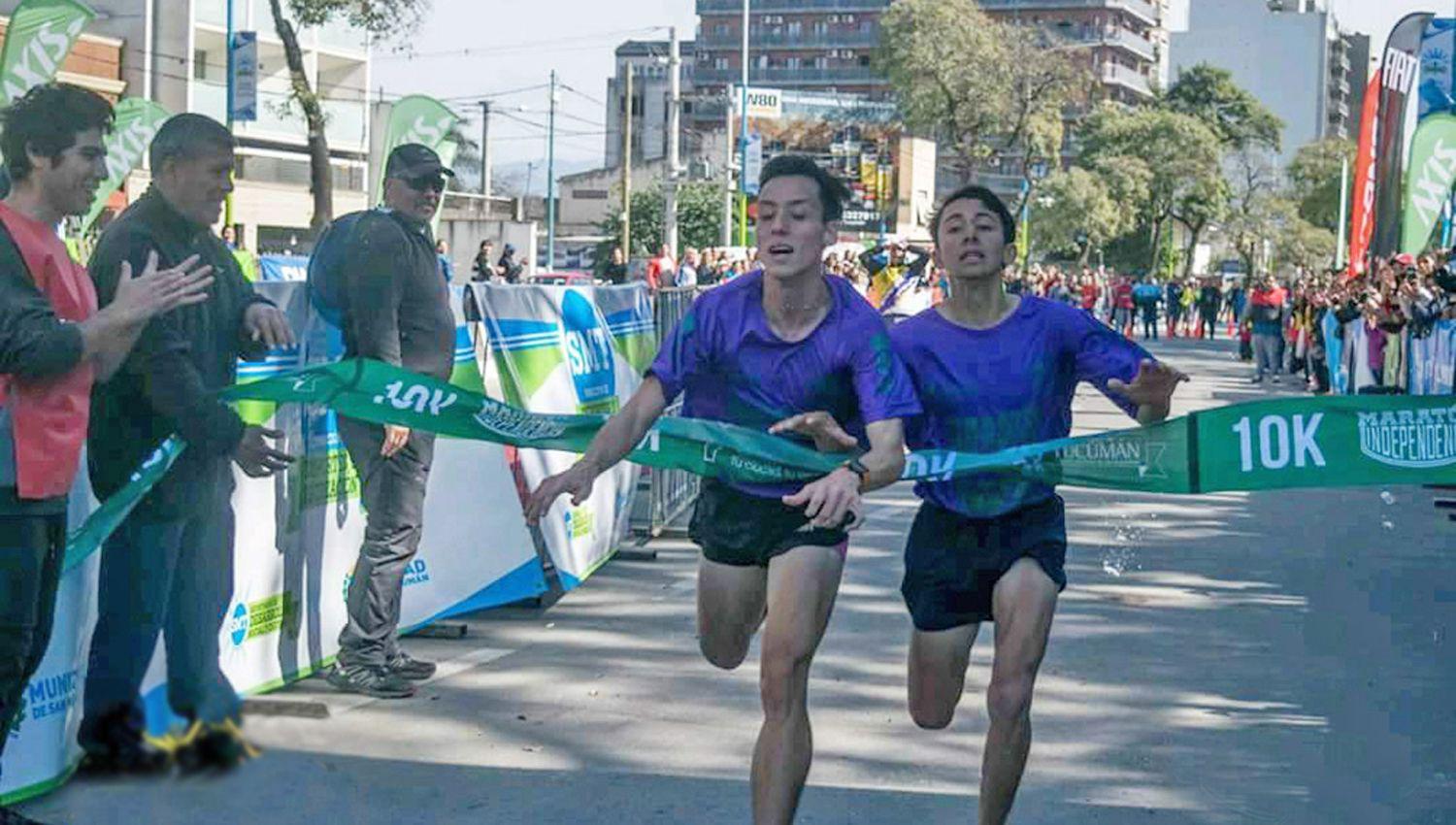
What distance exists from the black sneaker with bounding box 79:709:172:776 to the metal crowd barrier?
32.5ft

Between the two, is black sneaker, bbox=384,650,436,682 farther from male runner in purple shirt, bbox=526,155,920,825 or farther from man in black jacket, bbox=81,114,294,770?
male runner in purple shirt, bbox=526,155,920,825

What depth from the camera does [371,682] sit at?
7938 millimetres

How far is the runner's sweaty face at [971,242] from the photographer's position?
5.93 metres

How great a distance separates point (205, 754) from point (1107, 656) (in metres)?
Result: 7.54

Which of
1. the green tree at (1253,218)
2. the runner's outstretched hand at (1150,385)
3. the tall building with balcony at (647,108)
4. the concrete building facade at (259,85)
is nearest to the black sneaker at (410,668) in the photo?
the runner's outstretched hand at (1150,385)

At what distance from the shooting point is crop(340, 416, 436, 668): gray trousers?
7941 millimetres

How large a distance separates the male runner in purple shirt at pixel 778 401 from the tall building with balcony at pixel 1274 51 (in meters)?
155

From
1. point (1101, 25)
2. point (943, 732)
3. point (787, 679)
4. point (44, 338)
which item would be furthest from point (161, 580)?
point (1101, 25)

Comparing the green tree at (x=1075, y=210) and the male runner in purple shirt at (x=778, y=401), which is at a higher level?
the green tree at (x=1075, y=210)

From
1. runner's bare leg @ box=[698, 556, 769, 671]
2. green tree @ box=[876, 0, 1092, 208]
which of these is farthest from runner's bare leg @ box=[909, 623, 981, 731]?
green tree @ box=[876, 0, 1092, 208]

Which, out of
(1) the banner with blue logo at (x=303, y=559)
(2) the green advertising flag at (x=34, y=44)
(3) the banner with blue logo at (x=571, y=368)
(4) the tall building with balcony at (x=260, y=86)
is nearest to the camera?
(1) the banner with blue logo at (x=303, y=559)

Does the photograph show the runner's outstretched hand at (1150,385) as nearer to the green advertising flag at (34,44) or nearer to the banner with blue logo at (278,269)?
the banner with blue logo at (278,269)

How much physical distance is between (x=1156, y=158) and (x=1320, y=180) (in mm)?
23208

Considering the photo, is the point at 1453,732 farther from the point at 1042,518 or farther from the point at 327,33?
the point at 327,33
